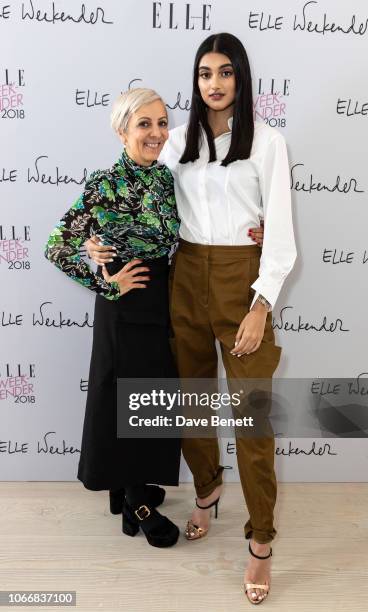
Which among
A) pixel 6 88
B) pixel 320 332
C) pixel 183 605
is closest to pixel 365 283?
pixel 320 332

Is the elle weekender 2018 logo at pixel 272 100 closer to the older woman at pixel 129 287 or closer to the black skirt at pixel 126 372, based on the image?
the older woman at pixel 129 287

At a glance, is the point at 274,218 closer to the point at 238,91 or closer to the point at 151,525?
the point at 238,91

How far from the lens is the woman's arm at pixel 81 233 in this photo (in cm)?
158

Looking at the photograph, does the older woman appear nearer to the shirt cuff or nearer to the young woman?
the young woman

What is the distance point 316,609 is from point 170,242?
1.12m

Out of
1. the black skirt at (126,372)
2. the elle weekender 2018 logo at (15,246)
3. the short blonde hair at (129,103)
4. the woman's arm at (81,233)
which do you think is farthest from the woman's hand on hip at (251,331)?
the elle weekender 2018 logo at (15,246)

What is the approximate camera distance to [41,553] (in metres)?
1.81

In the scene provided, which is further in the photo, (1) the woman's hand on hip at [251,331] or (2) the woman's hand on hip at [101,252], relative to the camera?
(2) the woman's hand on hip at [101,252]

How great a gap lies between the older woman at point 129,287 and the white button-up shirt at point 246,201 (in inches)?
2.9

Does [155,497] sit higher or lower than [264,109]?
lower

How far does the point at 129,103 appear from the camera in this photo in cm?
153

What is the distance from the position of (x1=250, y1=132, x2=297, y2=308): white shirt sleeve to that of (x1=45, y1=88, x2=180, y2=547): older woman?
0.29 meters

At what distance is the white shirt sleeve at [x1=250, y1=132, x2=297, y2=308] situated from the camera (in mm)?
1522

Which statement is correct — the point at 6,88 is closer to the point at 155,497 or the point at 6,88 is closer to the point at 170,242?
the point at 170,242
